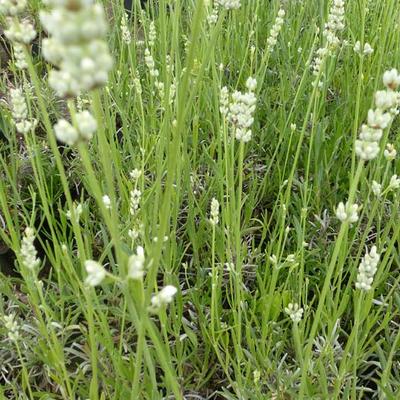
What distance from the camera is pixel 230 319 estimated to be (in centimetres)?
130

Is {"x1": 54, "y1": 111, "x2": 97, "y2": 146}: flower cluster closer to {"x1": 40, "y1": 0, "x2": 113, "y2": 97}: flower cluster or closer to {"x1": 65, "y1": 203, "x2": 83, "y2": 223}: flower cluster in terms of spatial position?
{"x1": 40, "y1": 0, "x2": 113, "y2": 97}: flower cluster

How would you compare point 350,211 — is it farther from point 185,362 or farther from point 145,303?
point 185,362

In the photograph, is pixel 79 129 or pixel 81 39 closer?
pixel 81 39

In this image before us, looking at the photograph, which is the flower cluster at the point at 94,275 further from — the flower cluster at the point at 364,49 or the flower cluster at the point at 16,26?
the flower cluster at the point at 364,49

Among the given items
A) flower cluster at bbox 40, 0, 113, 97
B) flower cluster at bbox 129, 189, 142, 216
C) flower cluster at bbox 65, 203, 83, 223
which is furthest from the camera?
flower cluster at bbox 129, 189, 142, 216

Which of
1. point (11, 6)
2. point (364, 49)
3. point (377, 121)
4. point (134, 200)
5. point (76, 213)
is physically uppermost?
point (11, 6)

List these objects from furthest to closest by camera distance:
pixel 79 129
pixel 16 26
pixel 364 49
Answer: pixel 364 49 → pixel 16 26 → pixel 79 129

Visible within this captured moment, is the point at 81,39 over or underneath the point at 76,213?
over

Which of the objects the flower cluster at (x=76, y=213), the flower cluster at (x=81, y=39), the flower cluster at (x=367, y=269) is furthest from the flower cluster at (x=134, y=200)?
the flower cluster at (x=81, y=39)

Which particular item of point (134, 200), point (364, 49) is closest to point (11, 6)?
point (134, 200)

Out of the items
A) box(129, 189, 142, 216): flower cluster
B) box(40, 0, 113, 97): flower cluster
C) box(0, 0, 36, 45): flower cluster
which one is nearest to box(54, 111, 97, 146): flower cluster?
box(40, 0, 113, 97): flower cluster

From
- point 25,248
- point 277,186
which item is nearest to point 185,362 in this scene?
point 25,248

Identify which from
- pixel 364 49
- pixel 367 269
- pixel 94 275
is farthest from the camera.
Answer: pixel 364 49

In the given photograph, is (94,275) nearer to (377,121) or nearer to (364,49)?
(377,121)
